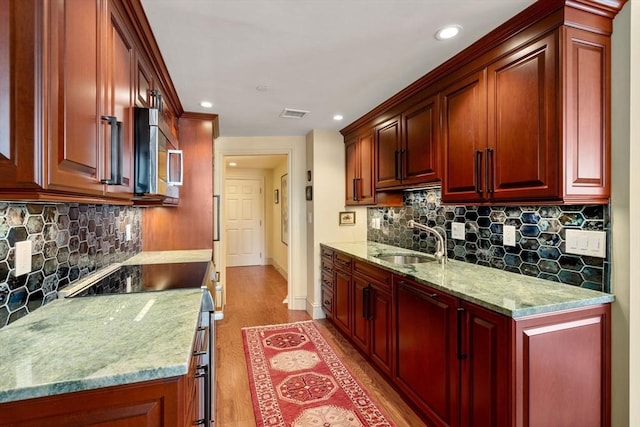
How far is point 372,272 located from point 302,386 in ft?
3.21

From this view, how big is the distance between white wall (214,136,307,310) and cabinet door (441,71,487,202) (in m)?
2.21

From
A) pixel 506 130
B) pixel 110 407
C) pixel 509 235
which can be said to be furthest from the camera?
pixel 509 235

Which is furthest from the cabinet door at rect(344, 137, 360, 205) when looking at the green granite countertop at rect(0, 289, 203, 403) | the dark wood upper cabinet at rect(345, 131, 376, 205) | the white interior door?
the white interior door

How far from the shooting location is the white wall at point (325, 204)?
12.6ft

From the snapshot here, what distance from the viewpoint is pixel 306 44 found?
1845mm

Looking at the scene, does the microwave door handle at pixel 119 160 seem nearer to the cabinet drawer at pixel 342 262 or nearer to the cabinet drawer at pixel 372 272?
the cabinet drawer at pixel 372 272

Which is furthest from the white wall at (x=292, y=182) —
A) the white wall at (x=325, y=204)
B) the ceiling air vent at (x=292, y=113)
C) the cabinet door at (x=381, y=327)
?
the cabinet door at (x=381, y=327)

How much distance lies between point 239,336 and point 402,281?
1950mm

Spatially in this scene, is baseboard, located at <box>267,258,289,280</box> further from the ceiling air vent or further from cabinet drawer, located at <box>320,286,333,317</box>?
the ceiling air vent

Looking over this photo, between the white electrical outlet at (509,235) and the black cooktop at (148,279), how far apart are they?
182 centimetres

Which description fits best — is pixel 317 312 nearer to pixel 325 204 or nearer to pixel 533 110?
pixel 325 204

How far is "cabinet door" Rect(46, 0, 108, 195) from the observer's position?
871 mm

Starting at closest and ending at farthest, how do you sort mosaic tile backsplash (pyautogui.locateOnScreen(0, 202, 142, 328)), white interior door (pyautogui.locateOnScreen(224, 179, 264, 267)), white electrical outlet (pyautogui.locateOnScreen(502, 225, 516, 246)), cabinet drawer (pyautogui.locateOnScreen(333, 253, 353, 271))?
mosaic tile backsplash (pyautogui.locateOnScreen(0, 202, 142, 328)) < white electrical outlet (pyautogui.locateOnScreen(502, 225, 516, 246)) < cabinet drawer (pyautogui.locateOnScreen(333, 253, 353, 271)) < white interior door (pyautogui.locateOnScreen(224, 179, 264, 267))

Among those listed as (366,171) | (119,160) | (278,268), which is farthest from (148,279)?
(278,268)
